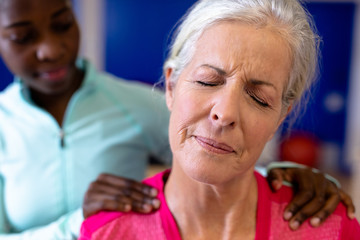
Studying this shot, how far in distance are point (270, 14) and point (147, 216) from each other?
0.65m

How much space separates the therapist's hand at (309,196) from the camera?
1.15 metres

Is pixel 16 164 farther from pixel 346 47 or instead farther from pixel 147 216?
pixel 346 47

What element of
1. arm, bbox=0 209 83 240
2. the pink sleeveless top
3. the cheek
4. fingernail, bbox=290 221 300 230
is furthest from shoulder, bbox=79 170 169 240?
fingernail, bbox=290 221 300 230

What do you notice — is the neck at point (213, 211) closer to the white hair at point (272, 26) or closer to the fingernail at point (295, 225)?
the fingernail at point (295, 225)

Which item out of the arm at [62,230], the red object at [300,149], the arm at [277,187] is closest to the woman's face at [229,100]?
the arm at [277,187]

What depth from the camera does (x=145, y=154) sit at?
174 centimetres

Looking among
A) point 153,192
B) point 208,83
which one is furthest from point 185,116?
point 153,192

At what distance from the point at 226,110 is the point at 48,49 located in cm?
79

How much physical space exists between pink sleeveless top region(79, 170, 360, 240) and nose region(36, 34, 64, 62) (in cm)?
62

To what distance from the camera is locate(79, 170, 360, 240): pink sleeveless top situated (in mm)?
1121

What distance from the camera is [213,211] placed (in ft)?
3.81

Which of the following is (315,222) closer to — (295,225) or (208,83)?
(295,225)

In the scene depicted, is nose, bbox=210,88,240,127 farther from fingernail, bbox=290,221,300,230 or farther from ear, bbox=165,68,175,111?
fingernail, bbox=290,221,300,230

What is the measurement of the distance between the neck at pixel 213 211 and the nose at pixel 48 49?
641mm
